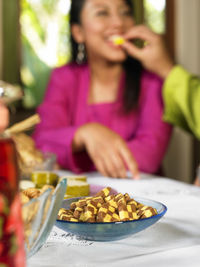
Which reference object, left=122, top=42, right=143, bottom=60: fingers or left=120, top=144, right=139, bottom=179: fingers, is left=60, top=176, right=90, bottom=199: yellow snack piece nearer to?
left=120, top=144, right=139, bottom=179: fingers

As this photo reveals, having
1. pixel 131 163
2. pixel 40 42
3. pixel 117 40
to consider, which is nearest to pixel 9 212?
pixel 131 163

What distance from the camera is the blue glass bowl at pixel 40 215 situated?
13.7 inches

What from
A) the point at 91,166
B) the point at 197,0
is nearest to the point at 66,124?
the point at 91,166

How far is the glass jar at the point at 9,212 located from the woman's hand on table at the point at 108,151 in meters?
0.72

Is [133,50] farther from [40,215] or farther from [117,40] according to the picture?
[40,215]

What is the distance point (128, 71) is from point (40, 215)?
50.6 inches

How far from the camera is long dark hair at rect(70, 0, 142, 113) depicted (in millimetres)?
1512

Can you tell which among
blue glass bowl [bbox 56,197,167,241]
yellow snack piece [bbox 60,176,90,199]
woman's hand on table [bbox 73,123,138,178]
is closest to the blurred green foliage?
woman's hand on table [bbox 73,123,138,178]

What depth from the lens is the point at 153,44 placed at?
4.46 ft

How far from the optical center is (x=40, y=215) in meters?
0.36

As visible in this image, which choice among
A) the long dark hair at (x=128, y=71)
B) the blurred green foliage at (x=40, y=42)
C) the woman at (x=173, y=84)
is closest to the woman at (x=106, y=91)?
the long dark hair at (x=128, y=71)

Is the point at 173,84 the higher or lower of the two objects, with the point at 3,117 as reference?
lower

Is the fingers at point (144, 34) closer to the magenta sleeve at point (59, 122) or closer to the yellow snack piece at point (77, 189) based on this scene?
the magenta sleeve at point (59, 122)

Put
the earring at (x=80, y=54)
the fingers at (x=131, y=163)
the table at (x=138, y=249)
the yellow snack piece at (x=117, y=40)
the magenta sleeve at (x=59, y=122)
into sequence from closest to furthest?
1. the table at (x=138, y=249)
2. the fingers at (x=131, y=163)
3. the magenta sleeve at (x=59, y=122)
4. the yellow snack piece at (x=117, y=40)
5. the earring at (x=80, y=54)
